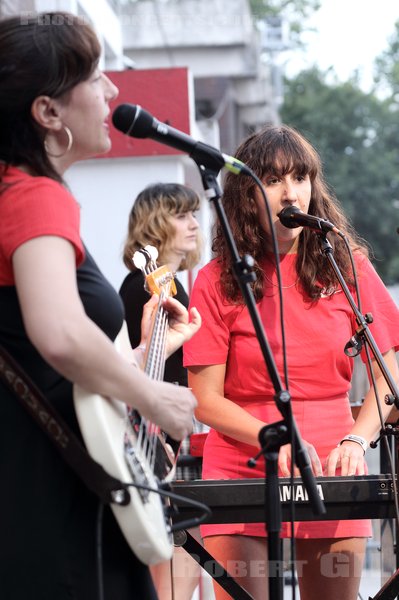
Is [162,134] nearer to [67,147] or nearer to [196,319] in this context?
[67,147]

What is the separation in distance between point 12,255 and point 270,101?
22653 millimetres

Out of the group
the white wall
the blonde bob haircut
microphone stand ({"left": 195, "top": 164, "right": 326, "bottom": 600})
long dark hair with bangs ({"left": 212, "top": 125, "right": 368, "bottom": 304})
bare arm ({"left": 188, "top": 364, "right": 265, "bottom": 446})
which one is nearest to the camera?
microphone stand ({"left": 195, "top": 164, "right": 326, "bottom": 600})

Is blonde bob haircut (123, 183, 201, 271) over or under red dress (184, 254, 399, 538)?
over

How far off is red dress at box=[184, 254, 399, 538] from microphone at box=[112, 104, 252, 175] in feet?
3.19

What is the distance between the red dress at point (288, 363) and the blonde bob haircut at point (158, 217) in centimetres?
162

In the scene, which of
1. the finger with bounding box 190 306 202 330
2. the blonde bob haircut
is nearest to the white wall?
the blonde bob haircut

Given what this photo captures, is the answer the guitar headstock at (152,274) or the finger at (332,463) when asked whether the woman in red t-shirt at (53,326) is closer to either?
the guitar headstock at (152,274)

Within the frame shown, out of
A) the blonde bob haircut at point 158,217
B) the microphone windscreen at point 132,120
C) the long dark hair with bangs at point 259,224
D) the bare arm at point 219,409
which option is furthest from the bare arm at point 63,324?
the blonde bob haircut at point 158,217

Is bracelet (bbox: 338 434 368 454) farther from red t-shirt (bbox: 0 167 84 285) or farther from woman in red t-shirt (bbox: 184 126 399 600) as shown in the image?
red t-shirt (bbox: 0 167 84 285)

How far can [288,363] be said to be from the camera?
133 inches

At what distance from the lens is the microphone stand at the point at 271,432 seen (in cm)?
250

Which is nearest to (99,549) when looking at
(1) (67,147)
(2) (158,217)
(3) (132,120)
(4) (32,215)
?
(4) (32,215)

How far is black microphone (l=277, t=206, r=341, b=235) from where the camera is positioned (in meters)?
3.29

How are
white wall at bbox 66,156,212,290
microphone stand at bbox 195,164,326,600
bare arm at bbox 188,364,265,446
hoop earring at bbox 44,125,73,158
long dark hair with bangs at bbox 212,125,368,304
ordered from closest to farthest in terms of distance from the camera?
hoop earring at bbox 44,125,73,158 → microphone stand at bbox 195,164,326,600 → bare arm at bbox 188,364,265,446 → long dark hair with bangs at bbox 212,125,368,304 → white wall at bbox 66,156,212,290
